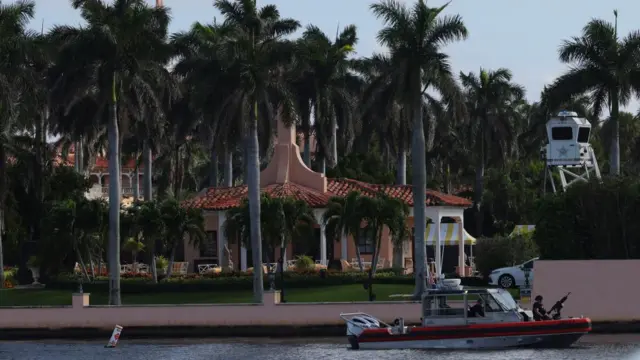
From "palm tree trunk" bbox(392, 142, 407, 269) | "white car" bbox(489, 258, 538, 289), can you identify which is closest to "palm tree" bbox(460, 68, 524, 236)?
"palm tree trunk" bbox(392, 142, 407, 269)

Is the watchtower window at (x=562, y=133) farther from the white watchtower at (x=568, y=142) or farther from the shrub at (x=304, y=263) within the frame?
the shrub at (x=304, y=263)

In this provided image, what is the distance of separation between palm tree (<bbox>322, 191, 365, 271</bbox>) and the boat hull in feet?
52.0

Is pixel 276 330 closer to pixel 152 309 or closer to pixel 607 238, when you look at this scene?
pixel 152 309

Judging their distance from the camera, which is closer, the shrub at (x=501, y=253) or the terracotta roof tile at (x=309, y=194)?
the shrub at (x=501, y=253)

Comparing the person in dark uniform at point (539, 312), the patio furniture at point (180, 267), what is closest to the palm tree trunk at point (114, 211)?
the patio furniture at point (180, 267)

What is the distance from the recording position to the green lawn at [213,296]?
5741 centimetres

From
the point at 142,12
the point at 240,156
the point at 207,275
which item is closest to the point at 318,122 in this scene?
the point at 207,275

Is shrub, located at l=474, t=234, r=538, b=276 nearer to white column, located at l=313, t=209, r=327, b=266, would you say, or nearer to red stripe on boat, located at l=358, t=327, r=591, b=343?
white column, located at l=313, t=209, r=327, b=266

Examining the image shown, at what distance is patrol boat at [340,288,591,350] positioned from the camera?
44.1 meters

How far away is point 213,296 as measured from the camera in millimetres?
59281

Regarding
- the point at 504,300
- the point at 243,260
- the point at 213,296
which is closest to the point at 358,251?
the point at 213,296

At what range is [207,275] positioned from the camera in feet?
A: 208

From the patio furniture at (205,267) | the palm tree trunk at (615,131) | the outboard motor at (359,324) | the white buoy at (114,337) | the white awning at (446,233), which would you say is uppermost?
the palm tree trunk at (615,131)

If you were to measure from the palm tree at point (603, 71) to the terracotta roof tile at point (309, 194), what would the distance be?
35.7ft
